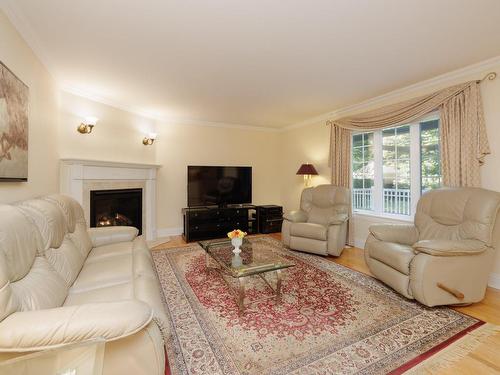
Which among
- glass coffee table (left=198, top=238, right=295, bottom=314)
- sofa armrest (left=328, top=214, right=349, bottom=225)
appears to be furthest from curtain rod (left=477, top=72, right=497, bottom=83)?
glass coffee table (left=198, top=238, right=295, bottom=314)

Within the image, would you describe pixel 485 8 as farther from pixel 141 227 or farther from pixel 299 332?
pixel 141 227

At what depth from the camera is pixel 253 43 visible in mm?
2225

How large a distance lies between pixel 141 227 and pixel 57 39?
2955 millimetres

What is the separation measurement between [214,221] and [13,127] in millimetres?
3202

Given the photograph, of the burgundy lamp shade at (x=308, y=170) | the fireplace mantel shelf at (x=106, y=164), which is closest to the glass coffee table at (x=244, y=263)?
the fireplace mantel shelf at (x=106, y=164)

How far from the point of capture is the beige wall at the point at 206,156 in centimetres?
478

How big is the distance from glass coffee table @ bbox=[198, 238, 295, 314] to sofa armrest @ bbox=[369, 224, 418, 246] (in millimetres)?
1079

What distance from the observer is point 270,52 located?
2.38 m

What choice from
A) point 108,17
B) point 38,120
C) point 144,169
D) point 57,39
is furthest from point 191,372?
point 144,169

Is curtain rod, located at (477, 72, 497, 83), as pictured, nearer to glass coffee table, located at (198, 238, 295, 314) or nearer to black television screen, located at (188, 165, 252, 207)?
glass coffee table, located at (198, 238, 295, 314)

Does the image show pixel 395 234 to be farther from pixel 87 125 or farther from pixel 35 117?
pixel 87 125

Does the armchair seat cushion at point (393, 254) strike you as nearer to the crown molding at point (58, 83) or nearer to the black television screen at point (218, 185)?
the black television screen at point (218, 185)

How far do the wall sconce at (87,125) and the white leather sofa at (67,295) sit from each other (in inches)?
61.7

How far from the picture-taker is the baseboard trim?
4.75 m
